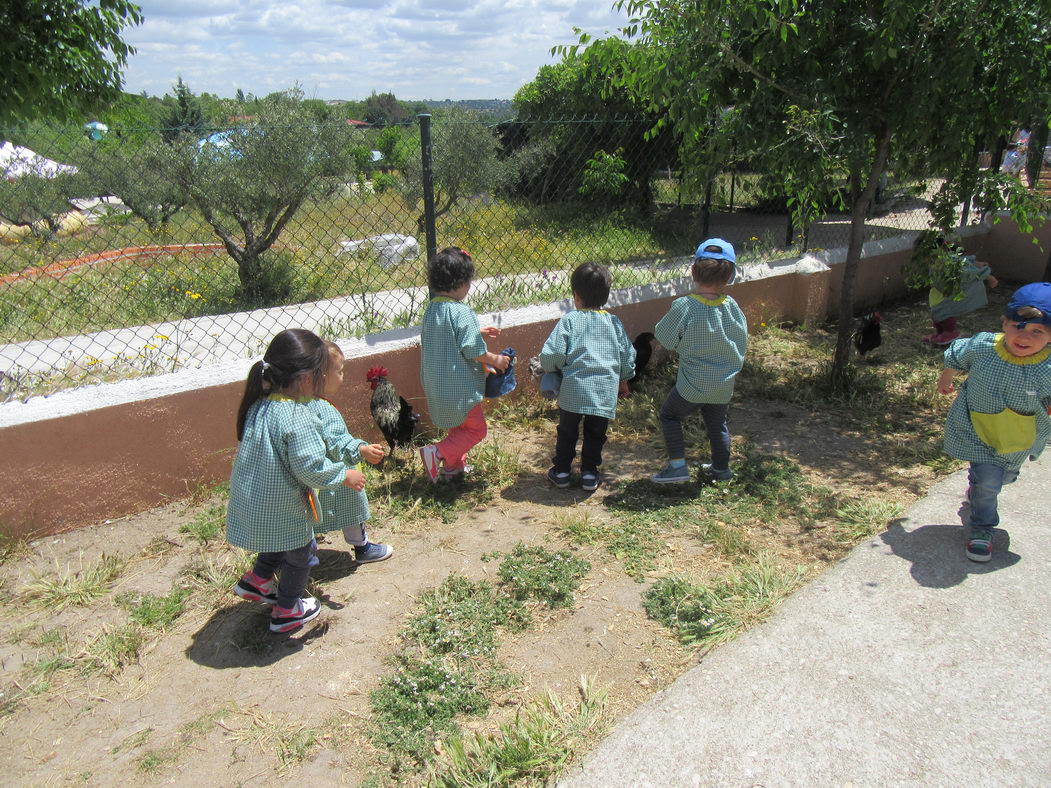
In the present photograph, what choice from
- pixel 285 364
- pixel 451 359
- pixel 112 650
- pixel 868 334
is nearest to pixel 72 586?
pixel 112 650

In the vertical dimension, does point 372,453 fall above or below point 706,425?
above

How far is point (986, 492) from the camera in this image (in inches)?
127

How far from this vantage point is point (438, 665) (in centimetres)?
266

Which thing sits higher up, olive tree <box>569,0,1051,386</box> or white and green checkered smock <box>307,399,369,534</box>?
olive tree <box>569,0,1051,386</box>

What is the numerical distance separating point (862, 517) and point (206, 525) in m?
3.07

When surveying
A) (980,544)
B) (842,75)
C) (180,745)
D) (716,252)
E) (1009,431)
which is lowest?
(180,745)

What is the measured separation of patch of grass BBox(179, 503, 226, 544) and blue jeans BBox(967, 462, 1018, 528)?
334cm

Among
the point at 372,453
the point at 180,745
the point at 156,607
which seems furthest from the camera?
the point at 156,607

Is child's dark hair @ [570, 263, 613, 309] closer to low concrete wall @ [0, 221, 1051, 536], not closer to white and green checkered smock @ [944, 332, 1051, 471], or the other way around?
low concrete wall @ [0, 221, 1051, 536]

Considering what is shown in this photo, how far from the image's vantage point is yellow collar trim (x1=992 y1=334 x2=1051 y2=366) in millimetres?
3094

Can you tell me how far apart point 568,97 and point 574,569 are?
30.8 feet

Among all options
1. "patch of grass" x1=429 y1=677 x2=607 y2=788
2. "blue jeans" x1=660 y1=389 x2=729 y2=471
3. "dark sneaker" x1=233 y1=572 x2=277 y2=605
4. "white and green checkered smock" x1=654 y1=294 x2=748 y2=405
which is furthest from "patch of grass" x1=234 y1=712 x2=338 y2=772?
"white and green checkered smock" x1=654 y1=294 x2=748 y2=405

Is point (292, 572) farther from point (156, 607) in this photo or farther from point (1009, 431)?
point (1009, 431)

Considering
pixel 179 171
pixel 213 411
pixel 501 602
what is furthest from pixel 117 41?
pixel 501 602
